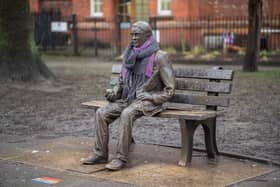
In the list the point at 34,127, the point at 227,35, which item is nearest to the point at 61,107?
the point at 34,127

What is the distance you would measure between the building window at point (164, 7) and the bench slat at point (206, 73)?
20.1m

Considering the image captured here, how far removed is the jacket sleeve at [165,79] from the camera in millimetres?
7480

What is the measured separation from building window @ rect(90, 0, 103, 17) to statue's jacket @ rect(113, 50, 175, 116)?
23.7 m

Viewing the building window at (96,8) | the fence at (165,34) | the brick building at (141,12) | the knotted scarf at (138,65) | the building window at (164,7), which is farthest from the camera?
the building window at (96,8)

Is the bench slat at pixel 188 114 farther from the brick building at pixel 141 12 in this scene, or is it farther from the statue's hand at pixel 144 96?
the brick building at pixel 141 12

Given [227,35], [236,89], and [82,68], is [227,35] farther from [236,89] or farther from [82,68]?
[236,89]

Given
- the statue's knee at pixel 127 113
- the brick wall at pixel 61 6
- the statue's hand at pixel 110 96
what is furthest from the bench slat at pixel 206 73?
the brick wall at pixel 61 6

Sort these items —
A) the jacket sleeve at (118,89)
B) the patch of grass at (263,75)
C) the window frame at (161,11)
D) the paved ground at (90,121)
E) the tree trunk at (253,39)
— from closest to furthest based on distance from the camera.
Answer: the jacket sleeve at (118,89)
the paved ground at (90,121)
the patch of grass at (263,75)
the tree trunk at (253,39)
the window frame at (161,11)

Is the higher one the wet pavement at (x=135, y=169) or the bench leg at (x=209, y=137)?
the bench leg at (x=209, y=137)

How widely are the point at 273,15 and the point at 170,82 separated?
1967 cm

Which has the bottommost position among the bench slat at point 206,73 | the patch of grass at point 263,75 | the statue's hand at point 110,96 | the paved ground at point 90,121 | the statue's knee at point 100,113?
the patch of grass at point 263,75

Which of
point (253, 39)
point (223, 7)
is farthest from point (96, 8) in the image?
point (253, 39)

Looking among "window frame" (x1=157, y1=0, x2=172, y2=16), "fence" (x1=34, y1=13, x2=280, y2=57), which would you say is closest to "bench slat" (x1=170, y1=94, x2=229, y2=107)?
"fence" (x1=34, y1=13, x2=280, y2=57)

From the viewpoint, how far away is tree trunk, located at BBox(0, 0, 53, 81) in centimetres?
1491
